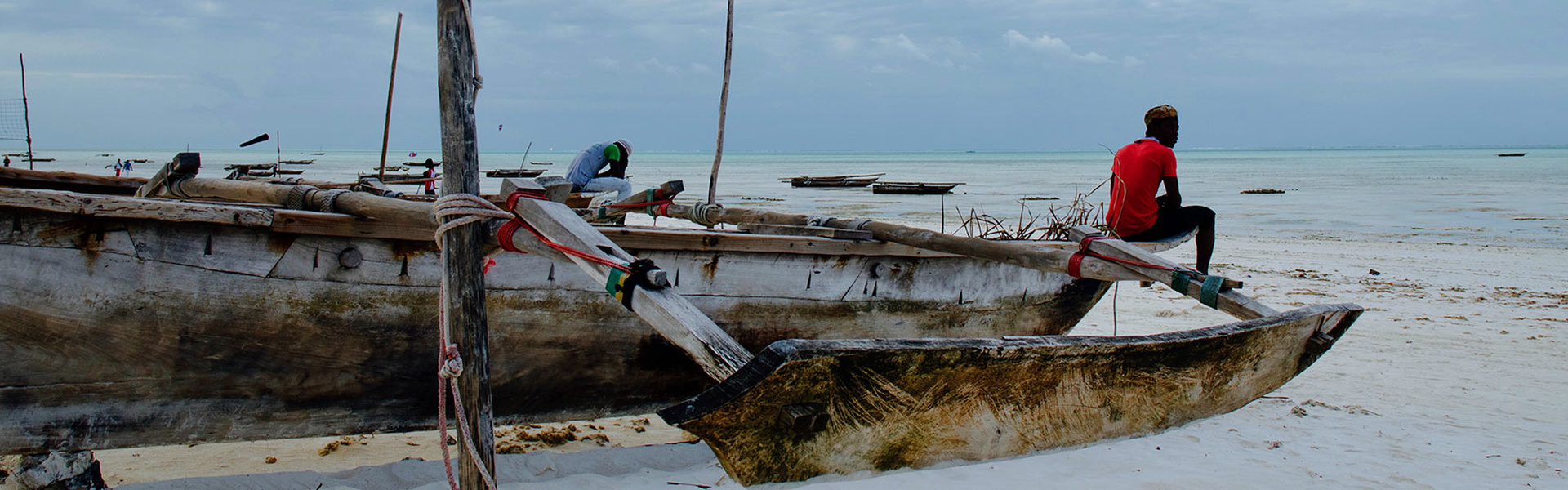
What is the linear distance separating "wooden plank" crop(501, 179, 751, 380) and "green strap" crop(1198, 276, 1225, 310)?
198cm

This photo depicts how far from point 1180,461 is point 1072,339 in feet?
6.62

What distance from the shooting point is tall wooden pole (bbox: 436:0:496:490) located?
8.79 feet

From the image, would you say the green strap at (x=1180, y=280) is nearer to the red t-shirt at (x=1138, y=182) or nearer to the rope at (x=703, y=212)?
the red t-shirt at (x=1138, y=182)

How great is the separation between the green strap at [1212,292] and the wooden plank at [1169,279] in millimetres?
11

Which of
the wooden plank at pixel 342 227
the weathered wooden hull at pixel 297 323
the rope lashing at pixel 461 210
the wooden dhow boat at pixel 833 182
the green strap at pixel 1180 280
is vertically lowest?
the wooden dhow boat at pixel 833 182

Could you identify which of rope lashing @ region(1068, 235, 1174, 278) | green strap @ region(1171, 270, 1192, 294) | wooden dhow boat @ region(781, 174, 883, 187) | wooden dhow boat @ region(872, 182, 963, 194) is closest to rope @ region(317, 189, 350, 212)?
rope lashing @ region(1068, 235, 1174, 278)

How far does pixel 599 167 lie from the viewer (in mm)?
7250

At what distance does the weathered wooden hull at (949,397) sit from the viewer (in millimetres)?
2021

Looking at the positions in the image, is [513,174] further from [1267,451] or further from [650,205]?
[1267,451]

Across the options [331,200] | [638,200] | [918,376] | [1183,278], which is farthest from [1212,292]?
[638,200]

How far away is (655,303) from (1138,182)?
386cm

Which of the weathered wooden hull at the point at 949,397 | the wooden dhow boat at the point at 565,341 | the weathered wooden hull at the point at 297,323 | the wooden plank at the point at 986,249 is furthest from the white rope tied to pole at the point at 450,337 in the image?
the wooden plank at the point at 986,249

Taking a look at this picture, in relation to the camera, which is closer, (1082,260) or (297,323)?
(297,323)

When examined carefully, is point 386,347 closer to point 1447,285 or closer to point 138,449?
point 138,449
